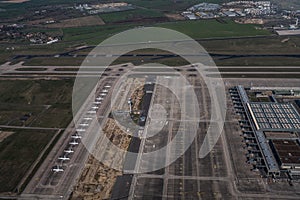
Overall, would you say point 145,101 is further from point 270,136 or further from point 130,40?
point 130,40

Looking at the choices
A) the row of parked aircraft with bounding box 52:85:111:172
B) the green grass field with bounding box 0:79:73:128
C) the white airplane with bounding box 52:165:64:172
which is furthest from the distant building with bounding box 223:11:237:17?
the white airplane with bounding box 52:165:64:172

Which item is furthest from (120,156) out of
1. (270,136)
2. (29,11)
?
(29,11)

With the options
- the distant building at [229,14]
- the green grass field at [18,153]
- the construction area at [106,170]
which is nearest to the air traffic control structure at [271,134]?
the construction area at [106,170]

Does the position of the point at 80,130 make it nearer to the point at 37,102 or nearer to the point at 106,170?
the point at 106,170

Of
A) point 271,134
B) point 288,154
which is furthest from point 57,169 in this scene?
point 271,134

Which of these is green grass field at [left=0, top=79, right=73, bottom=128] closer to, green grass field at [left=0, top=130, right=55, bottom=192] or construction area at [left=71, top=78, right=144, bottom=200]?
green grass field at [left=0, top=130, right=55, bottom=192]

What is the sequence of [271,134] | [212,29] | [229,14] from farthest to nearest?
[229,14]
[212,29]
[271,134]

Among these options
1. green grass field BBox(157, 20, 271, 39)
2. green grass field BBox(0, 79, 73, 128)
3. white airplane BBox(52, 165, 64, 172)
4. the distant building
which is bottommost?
white airplane BBox(52, 165, 64, 172)
